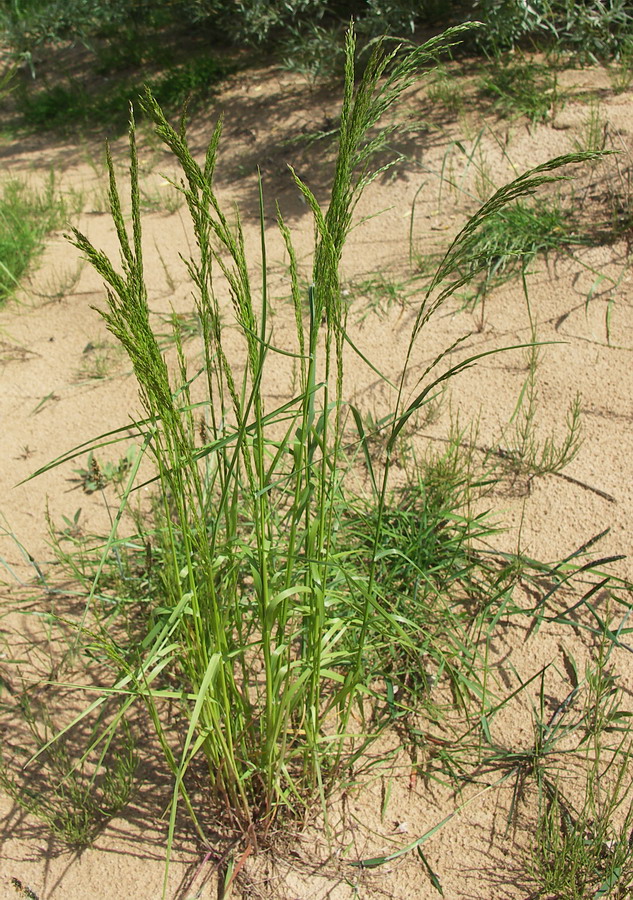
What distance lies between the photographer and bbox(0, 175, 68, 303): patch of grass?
4.10 m

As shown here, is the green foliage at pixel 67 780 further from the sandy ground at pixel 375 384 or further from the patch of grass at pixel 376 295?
the patch of grass at pixel 376 295

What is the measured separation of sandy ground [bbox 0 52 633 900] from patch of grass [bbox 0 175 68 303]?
3.8 inches

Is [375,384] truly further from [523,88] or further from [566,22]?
[566,22]

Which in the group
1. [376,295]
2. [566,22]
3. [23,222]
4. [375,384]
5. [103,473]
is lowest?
[103,473]

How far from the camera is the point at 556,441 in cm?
283

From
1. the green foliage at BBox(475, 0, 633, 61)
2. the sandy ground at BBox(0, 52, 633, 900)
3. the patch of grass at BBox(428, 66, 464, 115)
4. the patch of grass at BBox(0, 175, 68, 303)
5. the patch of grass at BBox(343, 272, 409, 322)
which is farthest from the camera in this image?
the patch of grass at BBox(428, 66, 464, 115)

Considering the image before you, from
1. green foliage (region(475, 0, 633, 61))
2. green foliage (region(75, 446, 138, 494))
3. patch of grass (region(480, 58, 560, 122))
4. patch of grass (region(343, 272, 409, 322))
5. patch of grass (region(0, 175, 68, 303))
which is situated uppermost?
green foliage (region(475, 0, 633, 61))

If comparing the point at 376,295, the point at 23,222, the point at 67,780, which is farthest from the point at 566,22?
the point at 67,780

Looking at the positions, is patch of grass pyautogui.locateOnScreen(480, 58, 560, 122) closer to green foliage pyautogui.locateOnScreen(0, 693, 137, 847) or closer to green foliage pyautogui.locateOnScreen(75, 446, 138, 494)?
green foliage pyautogui.locateOnScreen(75, 446, 138, 494)

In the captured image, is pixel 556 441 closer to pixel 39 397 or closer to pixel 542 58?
pixel 39 397

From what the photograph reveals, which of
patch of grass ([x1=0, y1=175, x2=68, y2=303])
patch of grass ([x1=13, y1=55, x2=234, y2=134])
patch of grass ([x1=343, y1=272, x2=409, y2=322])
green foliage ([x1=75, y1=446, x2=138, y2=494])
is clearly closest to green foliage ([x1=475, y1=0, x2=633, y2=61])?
patch of grass ([x1=343, y1=272, x2=409, y2=322])

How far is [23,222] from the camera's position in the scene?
433cm

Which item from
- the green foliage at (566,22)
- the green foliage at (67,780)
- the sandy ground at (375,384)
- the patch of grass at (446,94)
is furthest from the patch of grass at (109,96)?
the green foliage at (67,780)

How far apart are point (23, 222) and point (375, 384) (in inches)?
90.4
